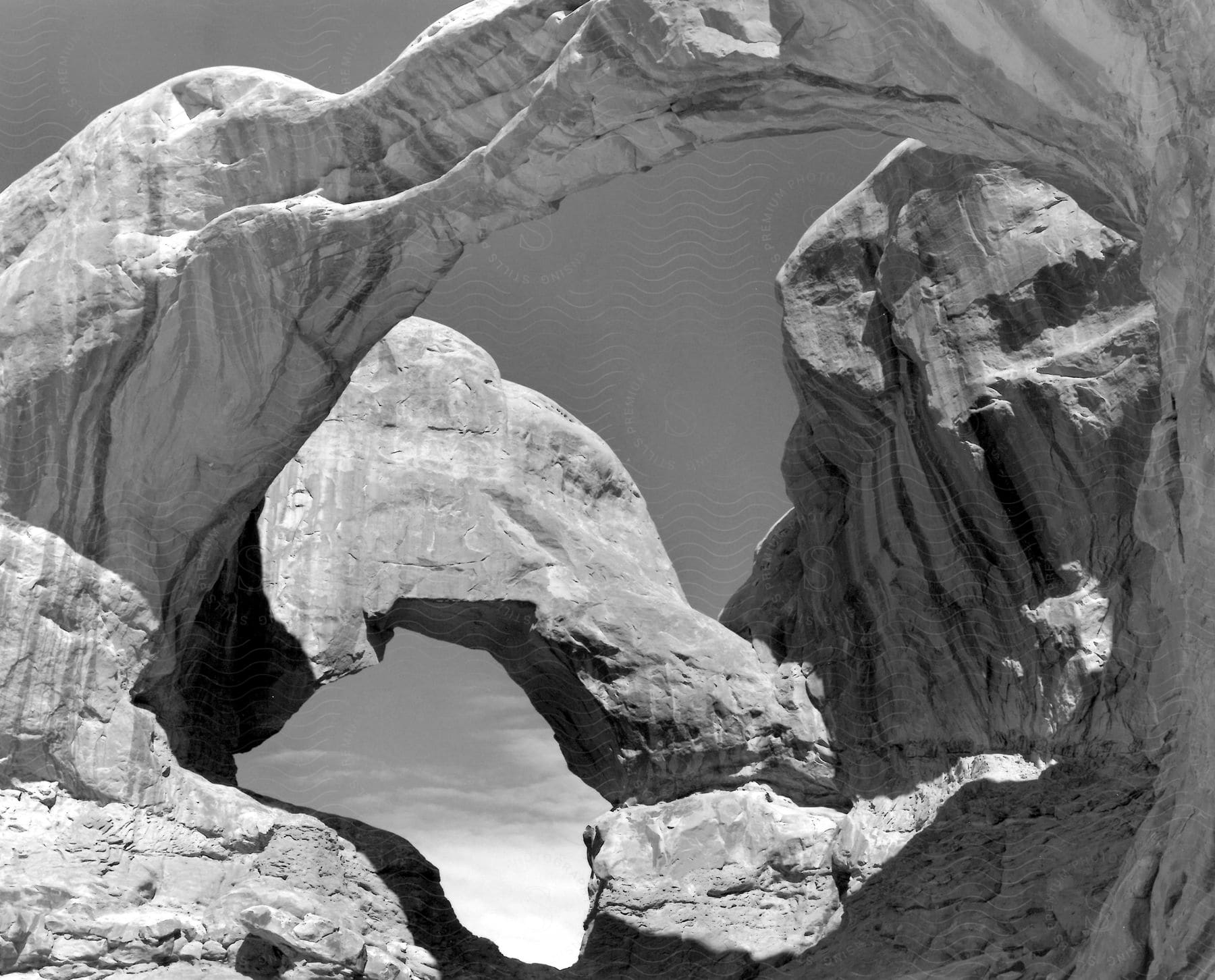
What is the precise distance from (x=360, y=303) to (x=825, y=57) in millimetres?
2916

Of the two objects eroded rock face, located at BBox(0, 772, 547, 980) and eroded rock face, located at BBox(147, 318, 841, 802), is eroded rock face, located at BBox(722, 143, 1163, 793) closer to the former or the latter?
eroded rock face, located at BBox(147, 318, 841, 802)

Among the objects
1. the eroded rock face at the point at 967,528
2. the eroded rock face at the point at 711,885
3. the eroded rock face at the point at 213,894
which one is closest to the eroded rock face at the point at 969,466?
the eroded rock face at the point at 967,528

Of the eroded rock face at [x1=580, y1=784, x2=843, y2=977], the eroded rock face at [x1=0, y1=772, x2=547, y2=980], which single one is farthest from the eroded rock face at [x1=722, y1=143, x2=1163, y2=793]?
the eroded rock face at [x1=0, y1=772, x2=547, y2=980]

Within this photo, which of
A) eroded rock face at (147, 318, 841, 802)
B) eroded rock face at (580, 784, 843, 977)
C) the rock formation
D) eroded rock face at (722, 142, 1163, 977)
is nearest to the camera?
the rock formation

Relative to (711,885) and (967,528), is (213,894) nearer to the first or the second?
(711,885)

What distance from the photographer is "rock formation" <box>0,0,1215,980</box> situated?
19.1 ft

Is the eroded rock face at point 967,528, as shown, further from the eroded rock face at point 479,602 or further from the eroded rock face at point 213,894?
the eroded rock face at point 213,894

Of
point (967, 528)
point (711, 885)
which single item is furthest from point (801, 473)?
point (711, 885)

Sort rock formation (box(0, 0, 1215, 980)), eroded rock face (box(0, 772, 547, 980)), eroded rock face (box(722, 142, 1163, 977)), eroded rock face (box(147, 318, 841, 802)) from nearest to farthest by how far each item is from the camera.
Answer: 1. rock formation (box(0, 0, 1215, 980))
2. eroded rock face (box(0, 772, 547, 980))
3. eroded rock face (box(722, 142, 1163, 977))
4. eroded rock face (box(147, 318, 841, 802))

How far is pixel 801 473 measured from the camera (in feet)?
32.4

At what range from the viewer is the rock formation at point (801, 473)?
5.82m

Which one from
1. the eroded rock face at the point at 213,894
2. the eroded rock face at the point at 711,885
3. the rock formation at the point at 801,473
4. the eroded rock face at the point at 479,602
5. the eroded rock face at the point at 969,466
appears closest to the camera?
the rock formation at the point at 801,473

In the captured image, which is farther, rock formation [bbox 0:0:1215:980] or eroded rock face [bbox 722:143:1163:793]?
eroded rock face [bbox 722:143:1163:793]

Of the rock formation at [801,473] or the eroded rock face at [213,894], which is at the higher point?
the rock formation at [801,473]
